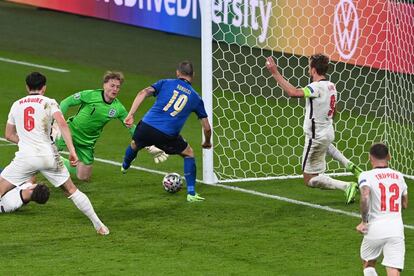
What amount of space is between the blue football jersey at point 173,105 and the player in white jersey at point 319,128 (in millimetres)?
1088

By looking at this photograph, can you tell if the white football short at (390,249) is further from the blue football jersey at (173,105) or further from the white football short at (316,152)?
the blue football jersey at (173,105)

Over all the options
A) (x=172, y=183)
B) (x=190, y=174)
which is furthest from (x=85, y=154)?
(x=190, y=174)

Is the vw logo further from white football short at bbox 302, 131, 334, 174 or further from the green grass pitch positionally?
white football short at bbox 302, 131, 334, 174

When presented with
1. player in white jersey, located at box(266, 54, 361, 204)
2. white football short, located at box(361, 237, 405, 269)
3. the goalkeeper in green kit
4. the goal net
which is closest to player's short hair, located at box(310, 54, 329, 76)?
player in white jersey, located at box(266, 54, 361, 204)

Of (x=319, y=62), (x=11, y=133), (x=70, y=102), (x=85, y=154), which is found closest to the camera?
(x=11, y=133)

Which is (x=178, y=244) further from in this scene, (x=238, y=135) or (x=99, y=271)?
(x=238, y=135)

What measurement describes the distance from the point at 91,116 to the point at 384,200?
6.18 meters

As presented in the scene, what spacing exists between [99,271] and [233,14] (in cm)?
705

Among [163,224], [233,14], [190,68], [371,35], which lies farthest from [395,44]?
[163,224]

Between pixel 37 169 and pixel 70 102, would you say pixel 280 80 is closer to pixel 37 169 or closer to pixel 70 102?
pixel 37 169

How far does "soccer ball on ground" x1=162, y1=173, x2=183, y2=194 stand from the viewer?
15.6 meters

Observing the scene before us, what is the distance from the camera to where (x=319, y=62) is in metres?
14.6

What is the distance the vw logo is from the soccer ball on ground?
4.96m

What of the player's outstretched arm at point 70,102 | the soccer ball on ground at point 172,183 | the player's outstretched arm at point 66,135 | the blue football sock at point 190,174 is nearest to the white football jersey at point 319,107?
the blue football sock at point 190,174
